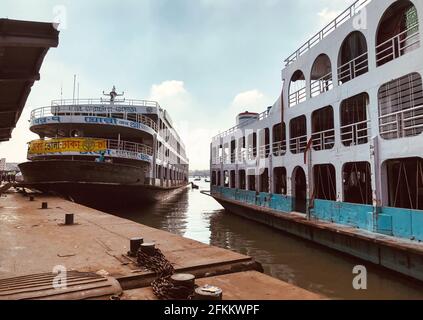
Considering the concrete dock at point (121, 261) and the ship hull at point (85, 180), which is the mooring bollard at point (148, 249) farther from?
the ship hull at point (85, 180)

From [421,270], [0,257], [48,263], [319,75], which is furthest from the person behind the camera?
[319,75]

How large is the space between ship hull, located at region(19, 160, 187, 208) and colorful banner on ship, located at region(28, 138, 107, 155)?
1.68 m

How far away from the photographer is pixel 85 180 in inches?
712

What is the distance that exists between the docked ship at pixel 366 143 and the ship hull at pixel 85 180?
8.25 meters

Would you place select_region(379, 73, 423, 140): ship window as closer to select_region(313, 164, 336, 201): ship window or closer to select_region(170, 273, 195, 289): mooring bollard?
select_region(313, 164, 336, 201): ship window

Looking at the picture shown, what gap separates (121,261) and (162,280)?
1271 millimetres

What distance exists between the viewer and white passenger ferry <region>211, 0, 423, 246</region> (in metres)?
9.67

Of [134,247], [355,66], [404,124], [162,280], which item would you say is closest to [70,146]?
[134,247]

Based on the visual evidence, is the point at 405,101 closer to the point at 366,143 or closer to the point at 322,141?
the point at 366,143

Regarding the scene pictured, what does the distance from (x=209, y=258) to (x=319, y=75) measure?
1690 centimetres
